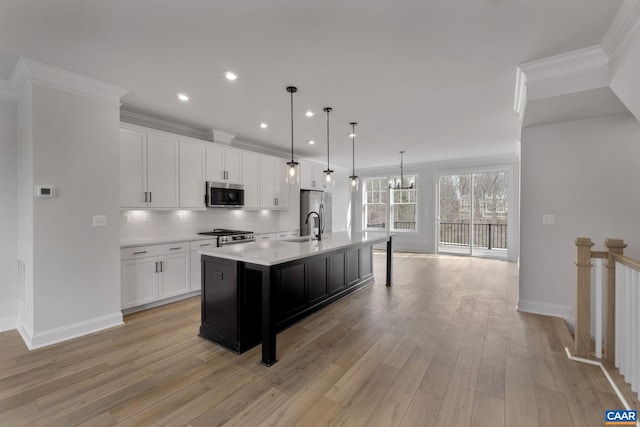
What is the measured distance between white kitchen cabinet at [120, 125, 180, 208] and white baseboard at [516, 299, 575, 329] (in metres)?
4.93

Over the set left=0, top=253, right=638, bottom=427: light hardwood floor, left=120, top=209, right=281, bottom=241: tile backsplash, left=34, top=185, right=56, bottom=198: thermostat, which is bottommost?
left=0, top=253, right=638, bottom=427: light hardwood floor

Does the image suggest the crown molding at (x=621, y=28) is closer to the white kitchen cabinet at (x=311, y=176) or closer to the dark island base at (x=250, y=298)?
the dark island base at (x=250, y=298)

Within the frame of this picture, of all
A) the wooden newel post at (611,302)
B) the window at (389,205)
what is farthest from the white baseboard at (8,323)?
the window at (389,205)

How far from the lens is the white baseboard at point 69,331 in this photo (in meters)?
2.70

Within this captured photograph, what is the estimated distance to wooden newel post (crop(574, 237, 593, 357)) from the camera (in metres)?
2.46

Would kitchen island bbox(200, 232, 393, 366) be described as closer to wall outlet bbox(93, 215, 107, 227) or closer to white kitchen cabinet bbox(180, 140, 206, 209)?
wall outlet bbox(93, 215, 107, 227)

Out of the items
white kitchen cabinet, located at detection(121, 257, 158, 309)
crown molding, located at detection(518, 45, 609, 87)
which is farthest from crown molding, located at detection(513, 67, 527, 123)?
white kitchen cabinet, located at detection(121, 257, 158, 309)

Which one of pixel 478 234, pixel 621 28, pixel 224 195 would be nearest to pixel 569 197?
pixel 621 28

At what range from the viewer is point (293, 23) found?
2064mm

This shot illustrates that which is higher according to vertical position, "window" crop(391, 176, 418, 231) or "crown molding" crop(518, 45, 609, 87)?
"crown molding" crop(518, 45, 609, 87)

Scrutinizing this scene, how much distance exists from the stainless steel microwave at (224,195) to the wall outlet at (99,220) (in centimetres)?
154

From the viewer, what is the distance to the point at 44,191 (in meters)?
2.72

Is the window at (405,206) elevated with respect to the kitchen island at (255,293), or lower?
elevated

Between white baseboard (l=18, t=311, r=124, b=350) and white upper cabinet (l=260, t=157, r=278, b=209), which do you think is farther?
white upper cabinet (l=260, t=157, r=278, b=209)
